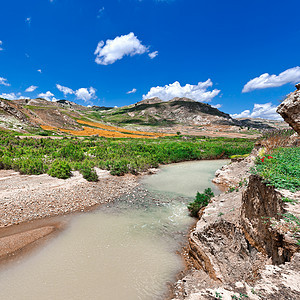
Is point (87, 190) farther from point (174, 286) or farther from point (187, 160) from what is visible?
point (187, 160)

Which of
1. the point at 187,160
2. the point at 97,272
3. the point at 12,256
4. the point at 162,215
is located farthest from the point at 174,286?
the point at 187,160

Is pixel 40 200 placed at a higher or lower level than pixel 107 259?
higher

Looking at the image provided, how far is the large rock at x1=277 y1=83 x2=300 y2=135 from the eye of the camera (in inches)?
352

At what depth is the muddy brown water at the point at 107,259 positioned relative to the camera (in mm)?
5277

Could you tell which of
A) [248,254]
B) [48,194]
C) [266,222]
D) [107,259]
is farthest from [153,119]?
[266,222]

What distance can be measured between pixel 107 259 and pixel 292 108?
12288 millimetres

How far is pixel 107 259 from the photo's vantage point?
654cm

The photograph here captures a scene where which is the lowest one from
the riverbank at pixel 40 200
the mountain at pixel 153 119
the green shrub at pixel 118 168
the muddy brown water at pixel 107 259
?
the muddy brown water at pixel 107 259

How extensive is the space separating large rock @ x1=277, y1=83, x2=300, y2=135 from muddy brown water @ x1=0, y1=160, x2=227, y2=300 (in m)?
8.42

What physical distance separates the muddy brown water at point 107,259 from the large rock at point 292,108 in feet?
27.6

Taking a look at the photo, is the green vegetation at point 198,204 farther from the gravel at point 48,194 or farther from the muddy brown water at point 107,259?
the gravel at point 48,194

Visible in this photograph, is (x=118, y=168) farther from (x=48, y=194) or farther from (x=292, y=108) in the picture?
(x=292, y=108)

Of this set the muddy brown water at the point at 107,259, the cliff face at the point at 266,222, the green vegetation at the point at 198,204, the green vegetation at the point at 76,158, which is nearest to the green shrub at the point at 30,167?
the green vegetation at the point at 76,158

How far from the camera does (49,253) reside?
22.1 ft
